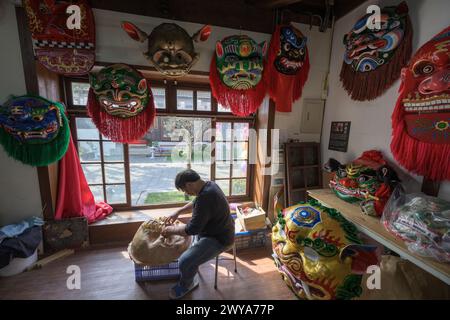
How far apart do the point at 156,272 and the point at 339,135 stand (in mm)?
2061

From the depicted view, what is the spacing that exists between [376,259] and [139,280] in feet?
5.31

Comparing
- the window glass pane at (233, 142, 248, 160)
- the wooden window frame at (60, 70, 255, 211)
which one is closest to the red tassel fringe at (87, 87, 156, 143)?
the wooden window frame at (60, 70, 255, 211)

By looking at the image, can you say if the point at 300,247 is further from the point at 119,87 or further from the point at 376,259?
the point at 119,87

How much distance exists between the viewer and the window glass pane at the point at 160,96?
192 cm

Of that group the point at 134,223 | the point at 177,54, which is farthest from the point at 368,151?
the point at 134,223

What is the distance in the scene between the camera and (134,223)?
1.88 meters

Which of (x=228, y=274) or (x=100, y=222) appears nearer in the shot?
(x=228, y=274)

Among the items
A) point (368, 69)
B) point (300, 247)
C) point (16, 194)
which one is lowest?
point (300, 247)

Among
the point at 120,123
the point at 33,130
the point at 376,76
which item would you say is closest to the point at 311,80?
the point at 376,76

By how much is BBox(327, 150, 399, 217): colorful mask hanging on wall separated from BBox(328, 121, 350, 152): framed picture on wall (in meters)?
0.32

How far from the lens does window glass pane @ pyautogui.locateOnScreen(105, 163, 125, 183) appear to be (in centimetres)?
195

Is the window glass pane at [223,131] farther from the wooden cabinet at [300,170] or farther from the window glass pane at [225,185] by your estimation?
the wooden cabinet at [300,170]

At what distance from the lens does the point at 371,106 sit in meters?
1.56

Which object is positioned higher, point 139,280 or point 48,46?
point 48,46
